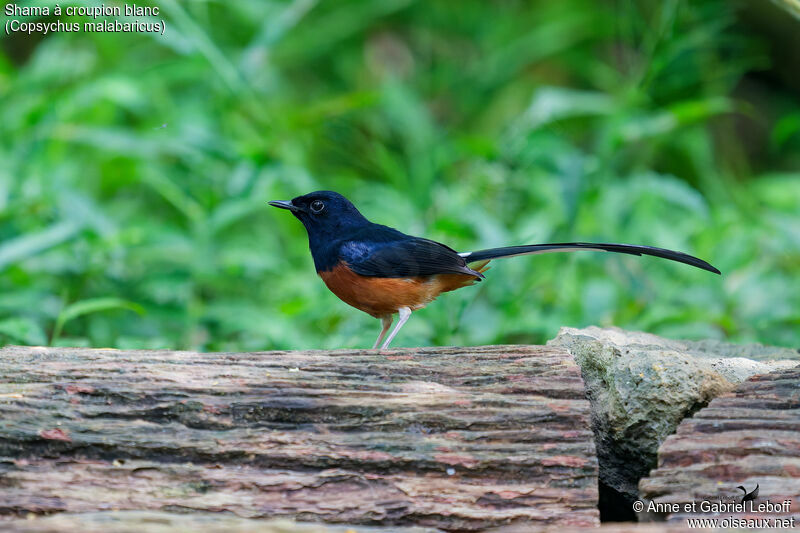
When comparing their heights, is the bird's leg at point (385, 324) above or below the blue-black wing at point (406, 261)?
below

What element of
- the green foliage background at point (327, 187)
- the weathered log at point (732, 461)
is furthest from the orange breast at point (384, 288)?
the weathered log at point (732, 461)

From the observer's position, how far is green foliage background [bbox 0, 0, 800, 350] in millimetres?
5328

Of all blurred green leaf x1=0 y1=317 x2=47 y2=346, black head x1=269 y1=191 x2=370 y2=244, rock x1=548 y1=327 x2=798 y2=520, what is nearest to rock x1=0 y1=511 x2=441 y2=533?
rock x1=548 y1=327 x2=798 y2=520

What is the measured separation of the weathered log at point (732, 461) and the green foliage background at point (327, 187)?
88.5 inches

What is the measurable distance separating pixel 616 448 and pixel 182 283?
3411 mm

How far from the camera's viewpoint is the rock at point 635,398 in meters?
2.96

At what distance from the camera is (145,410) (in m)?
2.73

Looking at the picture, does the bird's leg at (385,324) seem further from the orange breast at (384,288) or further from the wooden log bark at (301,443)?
the wooden log bark at (301,443)

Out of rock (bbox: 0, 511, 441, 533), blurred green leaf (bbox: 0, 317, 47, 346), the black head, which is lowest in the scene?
rock (bbox: 0, 511, 441, 533)

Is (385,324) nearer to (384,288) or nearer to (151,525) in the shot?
(384,288)

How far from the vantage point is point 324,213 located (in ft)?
14.0

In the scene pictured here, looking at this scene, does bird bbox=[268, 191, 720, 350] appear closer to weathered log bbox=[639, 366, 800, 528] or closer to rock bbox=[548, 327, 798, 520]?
rock bbox=[548, 327, 798, 520]

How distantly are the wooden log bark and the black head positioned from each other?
4.52 ft

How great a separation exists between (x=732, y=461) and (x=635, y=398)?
1.57ft
